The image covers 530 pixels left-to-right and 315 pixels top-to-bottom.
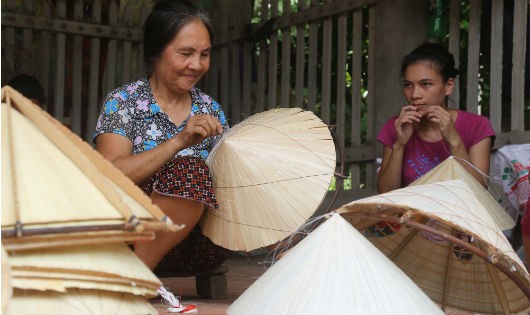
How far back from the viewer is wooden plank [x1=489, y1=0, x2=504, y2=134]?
4527 mm

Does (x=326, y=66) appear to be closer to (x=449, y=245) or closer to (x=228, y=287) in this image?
(x=228, y=287)

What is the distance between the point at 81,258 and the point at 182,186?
1.52 meters

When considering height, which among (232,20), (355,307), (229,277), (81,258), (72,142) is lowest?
(229,277)

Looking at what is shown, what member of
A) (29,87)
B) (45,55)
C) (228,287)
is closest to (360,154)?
(228,287)

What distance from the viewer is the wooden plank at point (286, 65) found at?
5762 millimetres

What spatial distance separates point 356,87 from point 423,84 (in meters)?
1.46

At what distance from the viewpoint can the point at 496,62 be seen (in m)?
4.54

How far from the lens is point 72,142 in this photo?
5.40 feet

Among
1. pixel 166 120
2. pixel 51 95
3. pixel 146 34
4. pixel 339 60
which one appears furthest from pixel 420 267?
pixel 51 95

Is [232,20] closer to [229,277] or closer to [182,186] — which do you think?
[229,277]

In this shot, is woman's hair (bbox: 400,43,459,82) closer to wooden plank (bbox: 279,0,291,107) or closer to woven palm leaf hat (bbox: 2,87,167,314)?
wooden plank (bbox: 279,0,291,107)

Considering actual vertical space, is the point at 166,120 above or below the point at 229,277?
above

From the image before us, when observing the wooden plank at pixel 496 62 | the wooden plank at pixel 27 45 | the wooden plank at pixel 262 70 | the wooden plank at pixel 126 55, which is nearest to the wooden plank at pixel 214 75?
the wooden plank at pixel 262 70

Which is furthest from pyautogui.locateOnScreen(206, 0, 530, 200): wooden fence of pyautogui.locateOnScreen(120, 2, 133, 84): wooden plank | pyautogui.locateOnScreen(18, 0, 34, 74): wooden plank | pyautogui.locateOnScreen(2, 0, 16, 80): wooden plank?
pyautogui.locateOnScreen(2, 0, 16, 80): wooden plank
